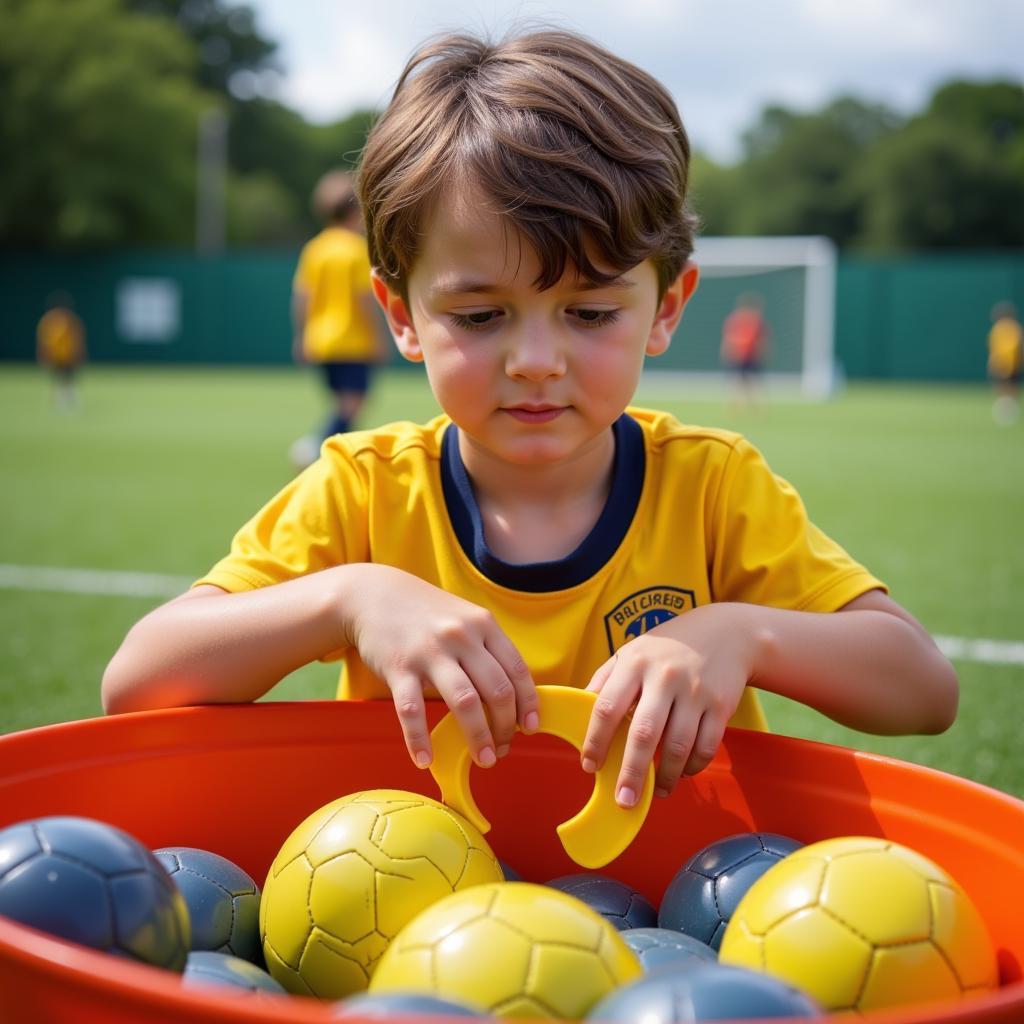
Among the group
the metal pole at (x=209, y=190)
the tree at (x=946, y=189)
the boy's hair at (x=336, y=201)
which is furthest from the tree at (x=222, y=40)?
the boy's hair at (x=336, y=201)

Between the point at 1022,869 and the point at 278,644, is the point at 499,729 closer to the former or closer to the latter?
the point at 278,644

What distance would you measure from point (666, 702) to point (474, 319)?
0.61 meters

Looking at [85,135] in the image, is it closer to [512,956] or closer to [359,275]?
[359,275]

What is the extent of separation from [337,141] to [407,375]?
140ft

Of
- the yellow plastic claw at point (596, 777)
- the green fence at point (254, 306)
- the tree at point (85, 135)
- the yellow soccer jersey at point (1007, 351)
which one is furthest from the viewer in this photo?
the tree at point (85, 135)

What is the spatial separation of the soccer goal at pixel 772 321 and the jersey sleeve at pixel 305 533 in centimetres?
2185

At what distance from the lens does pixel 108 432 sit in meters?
13.2

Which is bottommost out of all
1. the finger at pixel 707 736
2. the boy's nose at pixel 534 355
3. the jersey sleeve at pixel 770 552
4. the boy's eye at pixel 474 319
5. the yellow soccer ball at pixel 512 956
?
the yellow soccer ball at pixel 512 956

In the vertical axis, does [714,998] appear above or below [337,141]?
below

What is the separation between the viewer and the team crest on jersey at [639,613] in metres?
1.93

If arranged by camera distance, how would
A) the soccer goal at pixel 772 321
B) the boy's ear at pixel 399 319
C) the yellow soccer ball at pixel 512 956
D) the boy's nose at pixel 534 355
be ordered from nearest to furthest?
the yellow soccer ball at pixel 512 956 < the boy's nose at pixel 534 355 < the boy's ear at pixel 399 319 < the soccer goal at pixel 772 321

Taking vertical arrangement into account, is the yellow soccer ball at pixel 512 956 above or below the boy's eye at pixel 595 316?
below

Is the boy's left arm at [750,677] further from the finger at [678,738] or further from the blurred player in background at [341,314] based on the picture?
the blurred player in background at [341,314]

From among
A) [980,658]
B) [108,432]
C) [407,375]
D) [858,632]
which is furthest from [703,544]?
[407,375]
